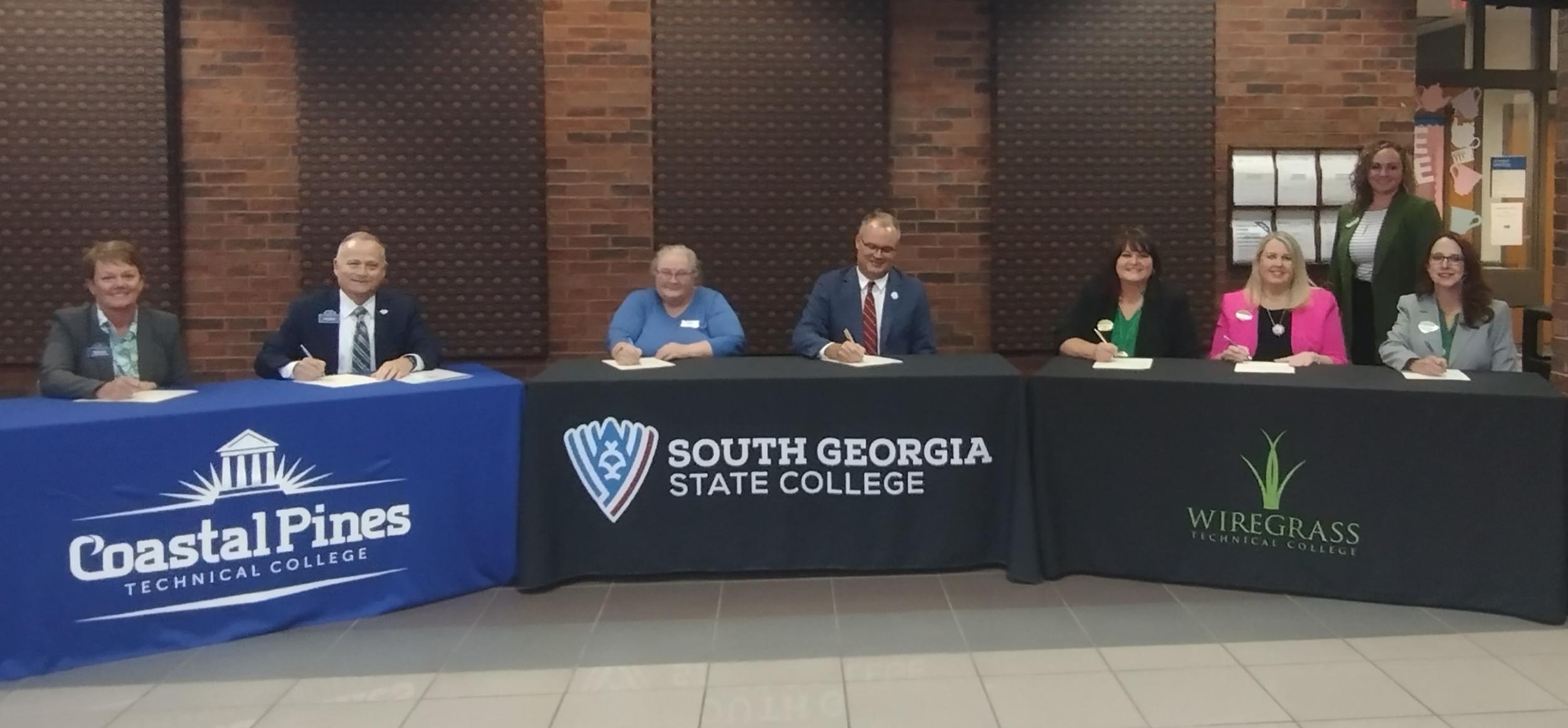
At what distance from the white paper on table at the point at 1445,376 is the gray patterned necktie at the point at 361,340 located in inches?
140

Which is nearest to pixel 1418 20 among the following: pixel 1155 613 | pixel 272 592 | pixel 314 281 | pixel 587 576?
pixel 1155 613

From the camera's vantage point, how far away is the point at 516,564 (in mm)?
3715

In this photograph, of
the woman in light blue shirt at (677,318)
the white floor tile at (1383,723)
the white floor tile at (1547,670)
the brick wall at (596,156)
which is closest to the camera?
the white floor tile at (1383,723)

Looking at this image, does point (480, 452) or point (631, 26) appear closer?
point (480, 452)

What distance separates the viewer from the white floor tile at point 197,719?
8.84 feet

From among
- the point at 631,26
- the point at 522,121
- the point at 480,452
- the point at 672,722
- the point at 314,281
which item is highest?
the point at 631,26

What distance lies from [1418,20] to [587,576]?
19.6 ft

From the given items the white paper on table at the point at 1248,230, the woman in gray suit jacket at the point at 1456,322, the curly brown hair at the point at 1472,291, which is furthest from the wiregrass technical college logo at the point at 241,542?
the white paper on table at the point at 1248,230

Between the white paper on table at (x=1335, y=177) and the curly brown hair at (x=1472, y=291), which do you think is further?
the white paper on table at (x=1335, y=177)

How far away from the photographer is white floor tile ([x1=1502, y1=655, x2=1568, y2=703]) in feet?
9.28

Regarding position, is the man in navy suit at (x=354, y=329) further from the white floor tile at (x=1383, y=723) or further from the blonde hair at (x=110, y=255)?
the white floor tile at (x=1383, y=723)

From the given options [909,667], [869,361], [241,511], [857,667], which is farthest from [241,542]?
[869,361]

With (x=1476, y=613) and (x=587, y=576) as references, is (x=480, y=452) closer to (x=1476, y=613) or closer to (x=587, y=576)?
(x=587, y=576)

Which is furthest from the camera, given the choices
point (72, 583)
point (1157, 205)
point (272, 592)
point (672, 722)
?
point (1157, 205)
